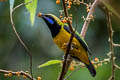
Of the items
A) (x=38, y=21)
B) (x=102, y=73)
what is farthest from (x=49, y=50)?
(x=102, y=73)

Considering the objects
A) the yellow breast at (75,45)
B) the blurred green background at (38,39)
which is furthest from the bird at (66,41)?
the blurred green background at (38,39)

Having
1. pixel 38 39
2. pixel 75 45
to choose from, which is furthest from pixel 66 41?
pixel 38 39

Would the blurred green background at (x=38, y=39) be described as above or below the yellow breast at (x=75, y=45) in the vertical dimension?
below

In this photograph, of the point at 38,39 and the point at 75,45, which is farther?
the point at 38,39

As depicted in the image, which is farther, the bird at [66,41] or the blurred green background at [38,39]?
the blurred green background at [38,39]

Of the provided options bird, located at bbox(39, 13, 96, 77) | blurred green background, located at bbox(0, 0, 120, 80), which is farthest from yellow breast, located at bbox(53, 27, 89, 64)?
blurred green background, located at bbox(0, 0, 120, 80)

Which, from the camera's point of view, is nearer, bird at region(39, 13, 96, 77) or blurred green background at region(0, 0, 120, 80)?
bird at region(39, 13, 96, 77)

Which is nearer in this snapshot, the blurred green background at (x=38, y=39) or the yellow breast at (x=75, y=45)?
the yellow breast at (x=75, y=45)

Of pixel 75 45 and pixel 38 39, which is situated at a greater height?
pixel 75 45

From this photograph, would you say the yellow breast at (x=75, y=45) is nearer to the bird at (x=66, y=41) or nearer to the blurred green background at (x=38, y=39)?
the bird at (x=66, y=41)

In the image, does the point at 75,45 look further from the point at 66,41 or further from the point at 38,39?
the point at 38,39

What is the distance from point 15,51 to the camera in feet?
19.4

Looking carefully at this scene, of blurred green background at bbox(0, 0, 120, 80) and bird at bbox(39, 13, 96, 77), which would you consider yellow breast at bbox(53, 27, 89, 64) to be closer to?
bird at bbox(39, 13, 96, 77)

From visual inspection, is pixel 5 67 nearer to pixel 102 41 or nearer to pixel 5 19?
pixel 5 19
